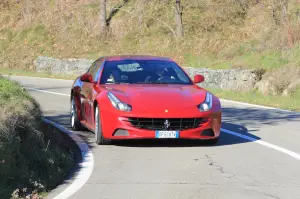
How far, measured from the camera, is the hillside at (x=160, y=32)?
30.4 meters

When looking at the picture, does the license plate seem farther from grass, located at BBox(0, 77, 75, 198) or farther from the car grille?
grass, located at BBox(0, 77, 75, 198)

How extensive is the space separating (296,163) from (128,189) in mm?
3083

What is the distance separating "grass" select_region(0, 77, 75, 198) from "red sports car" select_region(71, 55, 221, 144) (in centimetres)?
86

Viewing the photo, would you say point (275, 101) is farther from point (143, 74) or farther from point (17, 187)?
point (17, 187)

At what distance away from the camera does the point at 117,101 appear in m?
12.1

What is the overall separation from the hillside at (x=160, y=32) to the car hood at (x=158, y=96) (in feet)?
39.4

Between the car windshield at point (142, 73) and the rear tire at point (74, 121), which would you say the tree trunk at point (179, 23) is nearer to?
the rear tire at point (74, 121)

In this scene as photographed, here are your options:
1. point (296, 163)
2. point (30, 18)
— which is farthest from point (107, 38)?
point (296, 163)

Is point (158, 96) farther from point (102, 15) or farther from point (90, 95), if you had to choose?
point (102, 15)

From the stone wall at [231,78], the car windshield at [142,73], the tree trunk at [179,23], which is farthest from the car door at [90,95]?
the tree trunk at [179,23]

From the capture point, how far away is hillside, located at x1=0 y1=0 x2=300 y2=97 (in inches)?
1199

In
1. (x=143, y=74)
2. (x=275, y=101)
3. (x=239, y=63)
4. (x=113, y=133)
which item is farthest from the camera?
(x=239, y=63)

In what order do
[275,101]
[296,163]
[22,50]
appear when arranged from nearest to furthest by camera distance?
[296,163]
[275,101]
[22,50]

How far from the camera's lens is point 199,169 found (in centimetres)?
1007
